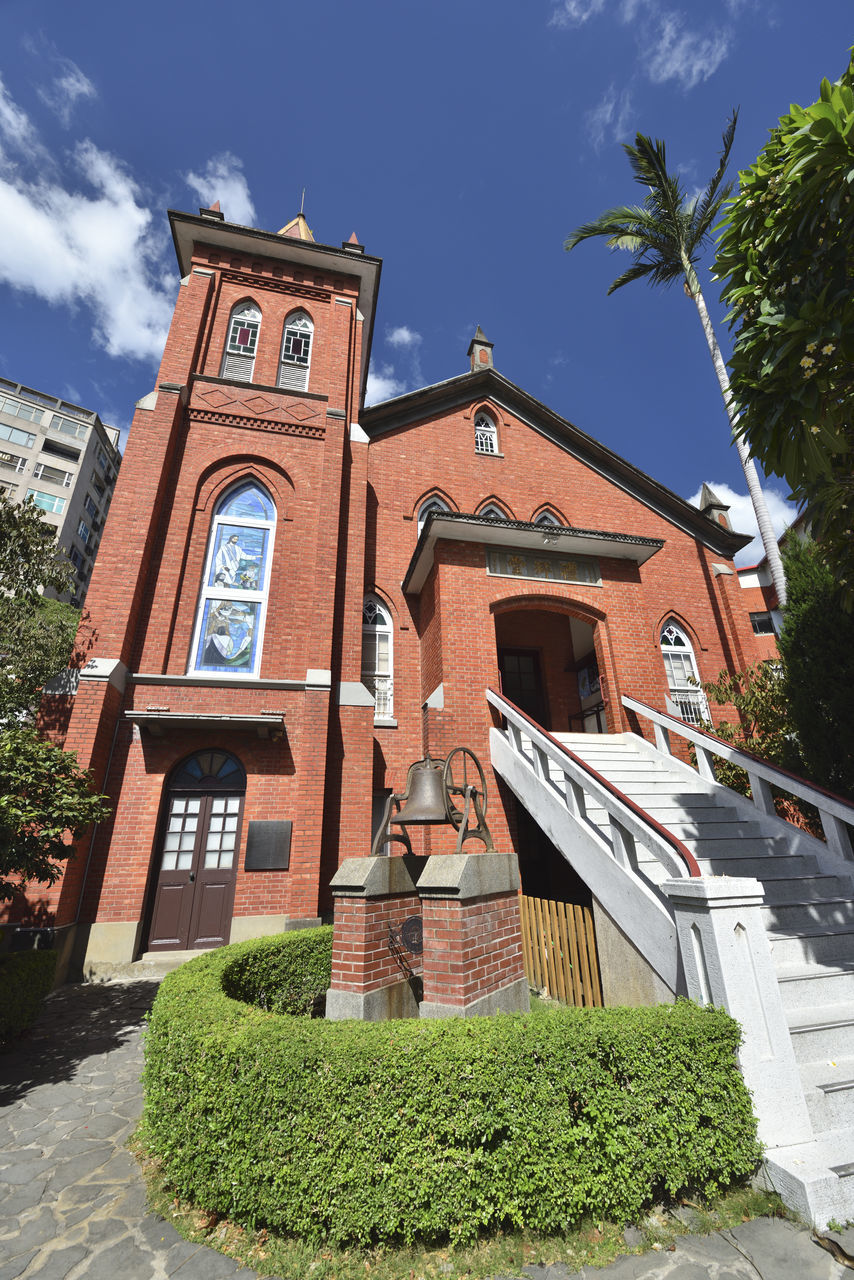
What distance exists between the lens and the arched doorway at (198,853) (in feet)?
30.9

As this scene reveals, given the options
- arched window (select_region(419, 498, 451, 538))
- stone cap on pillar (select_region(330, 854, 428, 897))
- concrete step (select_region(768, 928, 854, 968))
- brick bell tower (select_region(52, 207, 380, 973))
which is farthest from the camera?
arched window (select_region(419, 498, 451, 538))

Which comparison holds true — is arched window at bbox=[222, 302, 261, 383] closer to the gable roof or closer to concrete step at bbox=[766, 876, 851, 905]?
the gable roof

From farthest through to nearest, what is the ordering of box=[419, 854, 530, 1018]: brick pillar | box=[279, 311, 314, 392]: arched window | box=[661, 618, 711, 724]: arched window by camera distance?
box=[661, 618, 711, 724]: arched window < box=[279, 311, 314, 392]: arched window < box=[419, 854, 530, 1018]: brick pillar

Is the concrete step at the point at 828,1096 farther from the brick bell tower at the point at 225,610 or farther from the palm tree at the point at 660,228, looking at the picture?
the palm tree at the point at 660,228

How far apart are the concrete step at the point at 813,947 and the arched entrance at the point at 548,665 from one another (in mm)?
7525

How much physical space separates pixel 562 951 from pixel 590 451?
13.8 m

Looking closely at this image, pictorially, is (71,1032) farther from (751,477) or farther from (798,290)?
(751,477)

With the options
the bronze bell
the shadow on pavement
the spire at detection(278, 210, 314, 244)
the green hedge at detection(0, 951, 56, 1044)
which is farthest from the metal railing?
the spire at detection(278, 210, 314, 244)

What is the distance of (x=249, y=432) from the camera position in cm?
1252

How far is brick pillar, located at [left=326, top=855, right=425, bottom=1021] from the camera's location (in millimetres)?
4914

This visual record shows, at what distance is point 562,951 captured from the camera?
6.66 metres

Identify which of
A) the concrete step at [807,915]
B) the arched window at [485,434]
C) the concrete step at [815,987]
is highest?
the arched window at [485,434]

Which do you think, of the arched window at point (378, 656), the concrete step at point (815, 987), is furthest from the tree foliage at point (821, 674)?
the arched window at point (378, 656)

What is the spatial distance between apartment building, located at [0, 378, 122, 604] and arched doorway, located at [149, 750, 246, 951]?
41.1 metres
